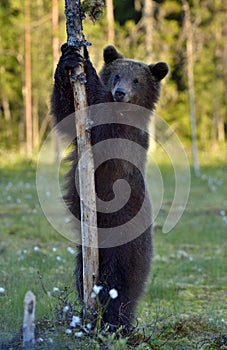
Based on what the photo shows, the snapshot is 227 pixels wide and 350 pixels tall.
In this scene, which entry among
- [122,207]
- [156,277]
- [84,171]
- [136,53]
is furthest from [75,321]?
[136,53]

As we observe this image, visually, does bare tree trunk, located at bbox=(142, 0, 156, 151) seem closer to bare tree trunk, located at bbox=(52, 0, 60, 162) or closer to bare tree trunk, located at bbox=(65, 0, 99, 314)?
bare tree trunk, located at bbox=(52, 0, 60, 162)

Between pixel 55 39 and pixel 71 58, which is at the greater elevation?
pixel 55 39

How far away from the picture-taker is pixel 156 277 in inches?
328

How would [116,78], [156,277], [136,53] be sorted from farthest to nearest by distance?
[136,53] → [156,277] → [116,78]

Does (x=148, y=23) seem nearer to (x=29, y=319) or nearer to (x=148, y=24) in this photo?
(x=148, y=24)

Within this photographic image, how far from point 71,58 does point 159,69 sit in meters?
1.58

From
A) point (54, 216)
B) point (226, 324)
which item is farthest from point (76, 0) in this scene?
point (54, 216)

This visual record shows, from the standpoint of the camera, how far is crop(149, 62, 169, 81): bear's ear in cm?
624

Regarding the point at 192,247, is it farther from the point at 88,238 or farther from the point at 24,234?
the point at 88,238

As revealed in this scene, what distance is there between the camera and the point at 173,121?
34562 millimetres

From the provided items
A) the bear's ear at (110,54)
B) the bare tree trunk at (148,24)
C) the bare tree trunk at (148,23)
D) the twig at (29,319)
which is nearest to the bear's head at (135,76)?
the bear's ear at (110,54)

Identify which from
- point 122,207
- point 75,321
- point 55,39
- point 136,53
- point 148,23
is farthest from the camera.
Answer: point 136,53

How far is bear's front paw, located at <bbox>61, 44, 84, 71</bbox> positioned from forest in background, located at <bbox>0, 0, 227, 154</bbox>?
1522 centimetres

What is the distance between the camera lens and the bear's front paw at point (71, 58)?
4926 mm
